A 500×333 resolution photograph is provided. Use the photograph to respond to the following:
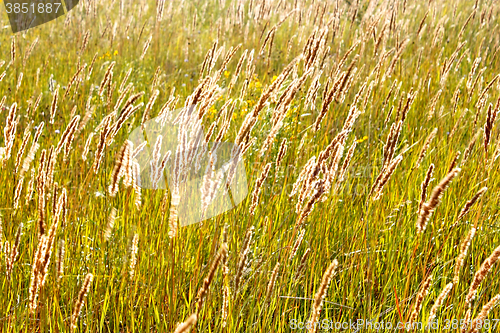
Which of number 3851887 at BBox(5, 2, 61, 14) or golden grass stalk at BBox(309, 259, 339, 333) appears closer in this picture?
golden grass stalk at BBox(309, 259, 339, 333)

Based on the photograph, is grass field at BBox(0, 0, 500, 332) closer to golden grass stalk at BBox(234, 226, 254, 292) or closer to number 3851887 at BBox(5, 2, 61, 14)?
golden grass stalk at BBox(234, 226, 254, 292)

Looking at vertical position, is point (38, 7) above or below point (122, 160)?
below

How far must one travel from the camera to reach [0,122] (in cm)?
Result: 274

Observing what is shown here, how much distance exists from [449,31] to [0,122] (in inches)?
194

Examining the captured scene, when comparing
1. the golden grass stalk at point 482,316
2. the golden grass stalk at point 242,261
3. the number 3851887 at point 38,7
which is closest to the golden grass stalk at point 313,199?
the golden grass stalk at point 242,261

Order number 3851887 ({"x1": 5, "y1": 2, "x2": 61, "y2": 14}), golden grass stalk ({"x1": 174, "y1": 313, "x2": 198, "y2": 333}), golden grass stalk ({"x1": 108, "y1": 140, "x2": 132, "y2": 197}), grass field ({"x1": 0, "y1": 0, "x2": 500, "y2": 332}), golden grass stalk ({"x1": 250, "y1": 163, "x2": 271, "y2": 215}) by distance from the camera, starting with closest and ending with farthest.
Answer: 1. golden grass stalk ({"x1": 174, "y1": 313, "x2": 198, "y2": 333})
2. golden grass stalk ({"x1": 108, "y1": 140, "x2": 132, "y2": 197})
3. grass field ({"x1": 0, "y1": 0, "x2": 500, "y2": 332})
4. golden grass stalk ({"x1": 250, "y1": 163, "x2": 271, "y2": 215})
5. number 3851887 ({"x1": 5, "y1": 2, "x2": 61, "y2": 14})

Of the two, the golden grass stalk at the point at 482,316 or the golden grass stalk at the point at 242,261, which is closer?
the golden grass stalk at the point at 482,316

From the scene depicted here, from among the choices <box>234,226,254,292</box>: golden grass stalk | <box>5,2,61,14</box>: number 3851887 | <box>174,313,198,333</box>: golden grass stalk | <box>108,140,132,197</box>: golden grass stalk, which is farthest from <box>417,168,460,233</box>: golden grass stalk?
<box>5,2,61,14</box>: number 3851887

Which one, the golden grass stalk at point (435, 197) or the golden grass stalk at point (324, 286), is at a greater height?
the golden grass stalk at point (435, 197)

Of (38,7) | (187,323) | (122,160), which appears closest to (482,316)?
(187,323)

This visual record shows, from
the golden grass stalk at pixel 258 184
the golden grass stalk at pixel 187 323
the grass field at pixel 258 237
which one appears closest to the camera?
the golden grass stalk at pixel 187 323

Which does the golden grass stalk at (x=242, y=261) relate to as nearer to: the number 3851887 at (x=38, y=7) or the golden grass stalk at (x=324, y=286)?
the golden grass stalk at (x=324, y=286)

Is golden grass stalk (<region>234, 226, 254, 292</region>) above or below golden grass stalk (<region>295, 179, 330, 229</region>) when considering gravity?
below

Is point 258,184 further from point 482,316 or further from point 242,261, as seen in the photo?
point 482,316
